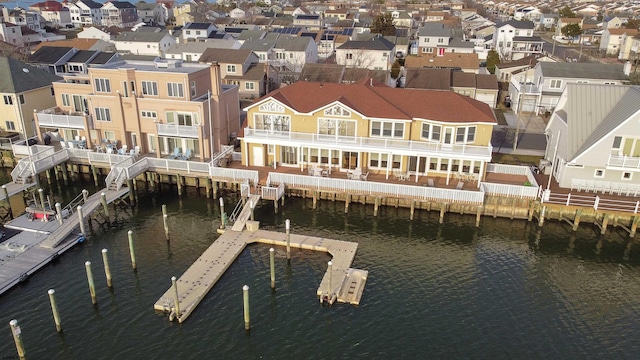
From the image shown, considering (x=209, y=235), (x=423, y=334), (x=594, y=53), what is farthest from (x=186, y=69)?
(x=594, y=53)

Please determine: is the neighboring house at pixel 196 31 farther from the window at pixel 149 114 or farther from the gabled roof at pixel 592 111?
the gabled roof at pixel 592 111

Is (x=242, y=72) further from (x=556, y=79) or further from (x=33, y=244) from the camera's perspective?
(x=33, y=244)

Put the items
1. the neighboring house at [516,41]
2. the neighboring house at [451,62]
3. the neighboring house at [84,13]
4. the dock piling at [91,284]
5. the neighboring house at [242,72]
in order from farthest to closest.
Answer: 1. the neighboring house at [84,13]
2. the neighboring house at [516,41]
3. the neighboring house at [451,62]
4. the neighboring house at [242,72]
5. the dock piling at [91,284]

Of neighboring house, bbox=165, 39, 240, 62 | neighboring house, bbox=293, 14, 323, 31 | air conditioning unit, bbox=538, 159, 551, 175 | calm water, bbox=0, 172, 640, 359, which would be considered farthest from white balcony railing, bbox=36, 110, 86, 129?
neighboring house, bbox=293, 14, 323, 31

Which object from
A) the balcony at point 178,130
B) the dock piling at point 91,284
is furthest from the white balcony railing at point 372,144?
the dock piling at point 91,284

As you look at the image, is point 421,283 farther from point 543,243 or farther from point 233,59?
point 233,59
